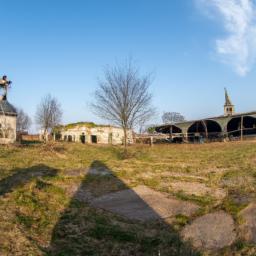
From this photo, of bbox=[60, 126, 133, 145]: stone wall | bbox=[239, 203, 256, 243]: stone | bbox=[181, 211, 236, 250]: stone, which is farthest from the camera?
bbox=[60, 126, 133, 145]: stone wall

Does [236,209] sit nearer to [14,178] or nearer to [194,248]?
[194,248]

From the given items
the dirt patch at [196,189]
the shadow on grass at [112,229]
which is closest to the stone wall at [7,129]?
the shadow on grass at [112,229]

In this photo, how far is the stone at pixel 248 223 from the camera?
7.00 m

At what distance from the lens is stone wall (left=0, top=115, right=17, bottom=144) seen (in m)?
32.0

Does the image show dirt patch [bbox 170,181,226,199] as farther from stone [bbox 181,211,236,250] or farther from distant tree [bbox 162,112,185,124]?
distant tree [bbox 162,112,185,124]

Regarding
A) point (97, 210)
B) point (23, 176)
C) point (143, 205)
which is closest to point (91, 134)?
point (23, 176)

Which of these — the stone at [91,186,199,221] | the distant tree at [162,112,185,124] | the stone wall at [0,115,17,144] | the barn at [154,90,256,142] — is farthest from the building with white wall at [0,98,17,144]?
the distant tree at [162,112,185,124]

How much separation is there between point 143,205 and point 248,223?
3.11 metres

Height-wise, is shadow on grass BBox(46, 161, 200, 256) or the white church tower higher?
the white church tower

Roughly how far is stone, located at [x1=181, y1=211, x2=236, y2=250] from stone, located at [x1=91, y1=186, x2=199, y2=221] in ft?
2.43

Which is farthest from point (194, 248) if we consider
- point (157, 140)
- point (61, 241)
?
point (157, 140)

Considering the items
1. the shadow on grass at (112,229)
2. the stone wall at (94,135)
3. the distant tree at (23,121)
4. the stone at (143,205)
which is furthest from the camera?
the distant tree at (23,121)

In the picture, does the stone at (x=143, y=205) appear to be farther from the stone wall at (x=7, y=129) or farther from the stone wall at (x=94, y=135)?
the stone wall at (x=94, y=135)

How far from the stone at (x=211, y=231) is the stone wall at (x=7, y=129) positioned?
27.1 m
